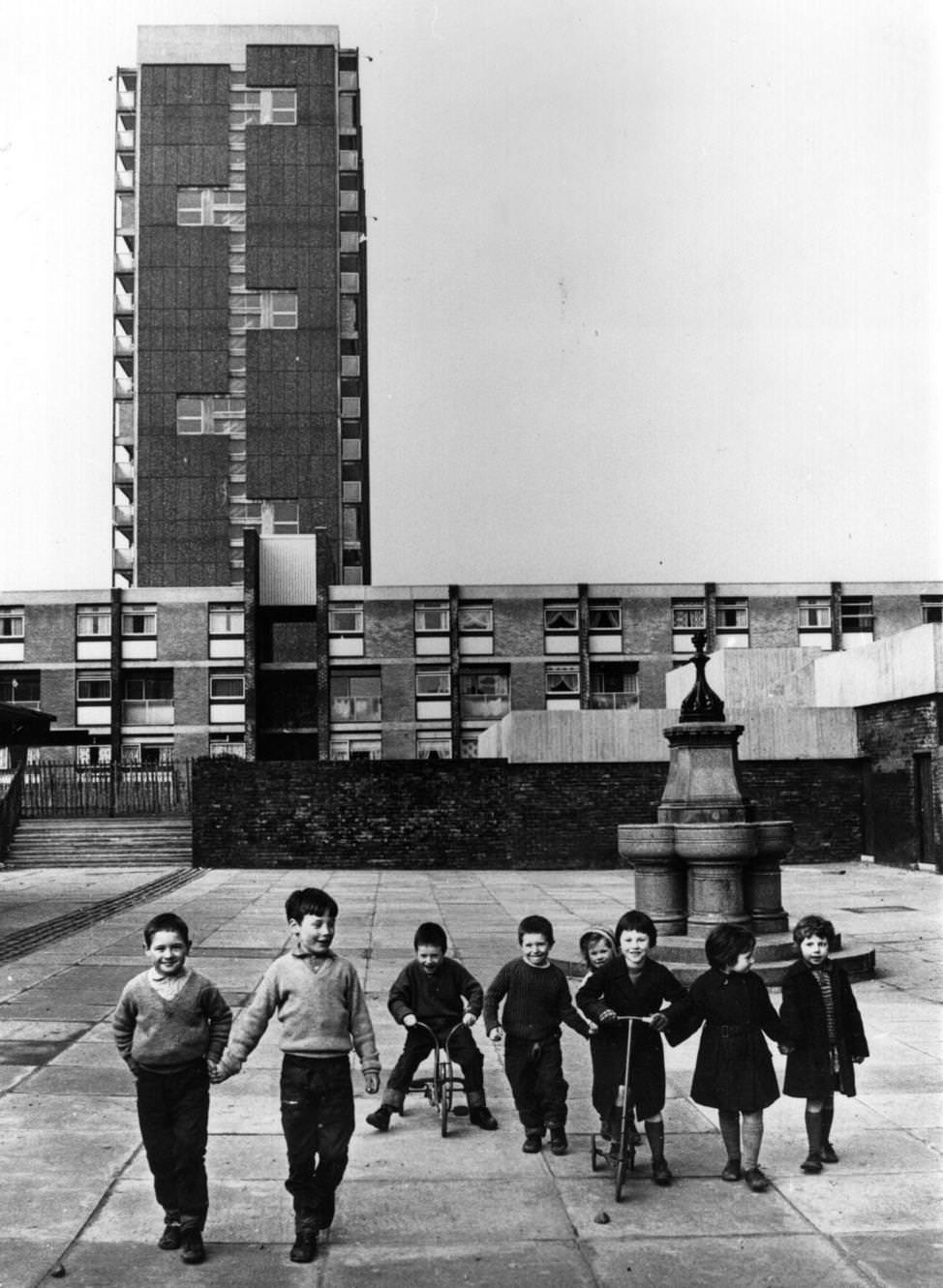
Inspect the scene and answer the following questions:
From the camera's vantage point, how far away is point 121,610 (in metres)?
51.2

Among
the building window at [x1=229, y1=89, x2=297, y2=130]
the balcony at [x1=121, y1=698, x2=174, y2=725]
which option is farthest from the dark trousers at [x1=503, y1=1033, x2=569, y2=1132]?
the building window at [x1=229, y1=89, x2=297, y2=130]

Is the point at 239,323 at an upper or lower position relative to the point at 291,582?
upper

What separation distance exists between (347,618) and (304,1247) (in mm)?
46548

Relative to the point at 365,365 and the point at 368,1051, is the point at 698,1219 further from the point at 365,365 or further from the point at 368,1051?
the point at 365,365

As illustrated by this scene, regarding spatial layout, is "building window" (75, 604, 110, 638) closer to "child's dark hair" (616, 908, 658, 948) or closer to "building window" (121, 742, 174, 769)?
"building window" (121, 742, 174, 769)

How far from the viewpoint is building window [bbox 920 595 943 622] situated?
52125 millimetres

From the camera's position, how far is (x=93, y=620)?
51.3 m

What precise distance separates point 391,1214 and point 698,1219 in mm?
1257

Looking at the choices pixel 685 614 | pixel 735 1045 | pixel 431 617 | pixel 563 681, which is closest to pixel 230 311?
pixel 431 617

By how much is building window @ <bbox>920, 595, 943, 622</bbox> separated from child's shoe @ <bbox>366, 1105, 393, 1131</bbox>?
49.0m

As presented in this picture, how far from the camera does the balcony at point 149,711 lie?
2026 inches

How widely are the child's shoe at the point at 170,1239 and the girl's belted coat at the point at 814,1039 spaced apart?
2.73m

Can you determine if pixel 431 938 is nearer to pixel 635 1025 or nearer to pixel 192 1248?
pixel 635 1025

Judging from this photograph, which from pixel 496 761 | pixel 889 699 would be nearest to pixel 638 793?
pixel 496 761
